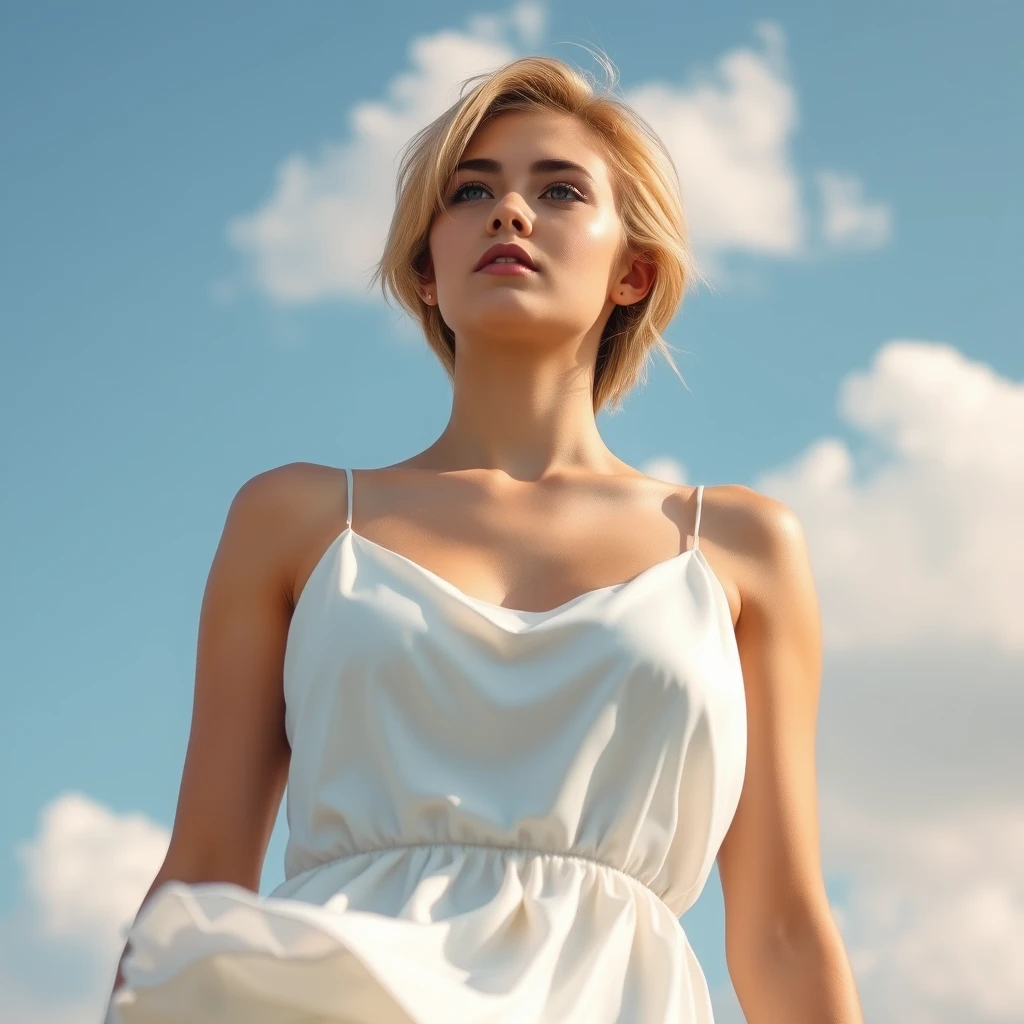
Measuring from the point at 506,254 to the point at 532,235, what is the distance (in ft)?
0.27

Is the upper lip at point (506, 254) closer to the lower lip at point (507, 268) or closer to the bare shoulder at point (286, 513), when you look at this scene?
the lower lip at point (507, 268)

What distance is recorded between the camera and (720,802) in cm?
352

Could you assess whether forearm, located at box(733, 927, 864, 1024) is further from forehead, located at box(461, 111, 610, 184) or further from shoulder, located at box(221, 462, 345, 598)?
forehead, located at box(461, 111, 610, 184)

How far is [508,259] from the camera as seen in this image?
13.1 ft

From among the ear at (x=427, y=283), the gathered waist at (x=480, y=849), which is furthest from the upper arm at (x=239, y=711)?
the ear at (x=427, y=283)

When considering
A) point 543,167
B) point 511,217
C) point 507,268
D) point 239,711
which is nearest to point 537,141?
point 543,167

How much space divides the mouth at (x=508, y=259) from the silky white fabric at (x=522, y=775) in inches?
32.0

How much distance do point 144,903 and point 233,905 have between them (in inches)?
40.6

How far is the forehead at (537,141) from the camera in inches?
165

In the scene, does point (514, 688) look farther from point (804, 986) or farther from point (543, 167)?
point (543, 167)

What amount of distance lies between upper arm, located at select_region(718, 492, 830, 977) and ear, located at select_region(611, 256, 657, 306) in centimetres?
77

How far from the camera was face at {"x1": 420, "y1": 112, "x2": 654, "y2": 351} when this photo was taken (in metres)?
3.99

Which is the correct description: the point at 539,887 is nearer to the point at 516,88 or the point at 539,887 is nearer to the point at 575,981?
the point at 575,981

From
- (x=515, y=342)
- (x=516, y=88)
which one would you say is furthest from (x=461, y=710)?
(x=516, y=88)
